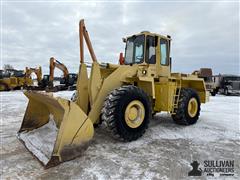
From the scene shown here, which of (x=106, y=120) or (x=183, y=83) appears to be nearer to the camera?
(x=106, y=120)

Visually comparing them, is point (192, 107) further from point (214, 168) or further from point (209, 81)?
point (209, 81)

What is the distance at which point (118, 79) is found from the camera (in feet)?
17.6

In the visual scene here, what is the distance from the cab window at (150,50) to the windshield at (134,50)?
148 millimetres

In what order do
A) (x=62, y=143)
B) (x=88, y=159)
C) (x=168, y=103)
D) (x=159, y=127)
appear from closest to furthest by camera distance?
(x=62, y=143) < (x=88, y=159) < (x=168, y=103) < (x=159, y=127)

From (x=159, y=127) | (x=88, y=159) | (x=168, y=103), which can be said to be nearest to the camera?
(x=88, y=159)

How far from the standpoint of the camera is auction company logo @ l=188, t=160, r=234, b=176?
369cm

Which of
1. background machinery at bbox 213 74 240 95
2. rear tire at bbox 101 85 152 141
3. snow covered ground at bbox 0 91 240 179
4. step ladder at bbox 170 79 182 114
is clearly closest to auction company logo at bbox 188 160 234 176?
snow covered ground at bbox 0 91 240 179

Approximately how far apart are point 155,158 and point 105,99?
1.54m

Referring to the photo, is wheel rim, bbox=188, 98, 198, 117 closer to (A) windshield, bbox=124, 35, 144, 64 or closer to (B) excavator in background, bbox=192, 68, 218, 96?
(A) windshield, bbox=124, 35, 144, 64

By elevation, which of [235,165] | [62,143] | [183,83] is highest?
[183,83]

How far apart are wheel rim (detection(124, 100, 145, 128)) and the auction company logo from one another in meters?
1.45

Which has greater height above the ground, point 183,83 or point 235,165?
point 183,83

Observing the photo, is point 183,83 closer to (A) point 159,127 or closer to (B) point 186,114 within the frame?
(B) point 186,114

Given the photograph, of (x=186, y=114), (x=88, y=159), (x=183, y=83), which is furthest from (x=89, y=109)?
(x=183, y=83)
